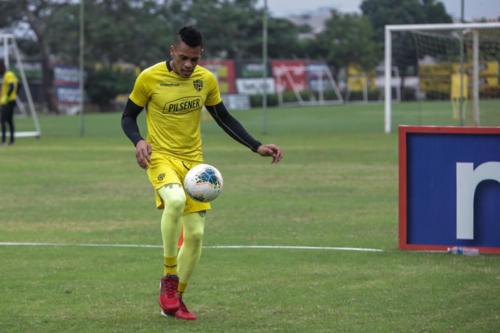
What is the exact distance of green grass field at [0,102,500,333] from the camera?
778cm

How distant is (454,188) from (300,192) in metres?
6.31

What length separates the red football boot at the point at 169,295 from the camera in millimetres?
7793

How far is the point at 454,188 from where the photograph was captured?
10727 mm

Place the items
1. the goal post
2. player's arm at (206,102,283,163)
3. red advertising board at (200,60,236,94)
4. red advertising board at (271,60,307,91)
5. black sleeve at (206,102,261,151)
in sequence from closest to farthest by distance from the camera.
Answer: player's arm at (206,102,283,163) → black sleeve at (206,102,261,151) → the goal post → red advertising board at (200,60,236,94) → red advertising board at (271,60,307,91)

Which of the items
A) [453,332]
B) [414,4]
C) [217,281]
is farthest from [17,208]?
[414,4]

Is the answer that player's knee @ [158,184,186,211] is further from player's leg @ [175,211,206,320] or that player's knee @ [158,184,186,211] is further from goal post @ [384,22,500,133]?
goal post @ [384,22,500,133]

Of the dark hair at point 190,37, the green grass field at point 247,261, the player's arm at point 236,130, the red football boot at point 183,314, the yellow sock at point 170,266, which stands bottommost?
the green grass field at point 247,261

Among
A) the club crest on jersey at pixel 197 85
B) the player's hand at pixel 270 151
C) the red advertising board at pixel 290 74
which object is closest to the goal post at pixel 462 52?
the player's hand at pixel 270 151

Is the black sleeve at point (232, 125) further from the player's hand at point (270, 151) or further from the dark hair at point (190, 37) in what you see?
the dark hair at point (190, 37)

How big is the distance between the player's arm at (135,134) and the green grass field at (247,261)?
3.47ft

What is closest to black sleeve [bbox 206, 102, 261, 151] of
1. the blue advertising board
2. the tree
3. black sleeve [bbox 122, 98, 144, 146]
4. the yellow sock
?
black sleeve [bbox 122, 98, 144, 146]

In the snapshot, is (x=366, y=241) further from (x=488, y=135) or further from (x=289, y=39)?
(x=289, y=39)

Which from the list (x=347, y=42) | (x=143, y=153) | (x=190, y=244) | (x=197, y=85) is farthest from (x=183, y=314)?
(x=347, y=42)

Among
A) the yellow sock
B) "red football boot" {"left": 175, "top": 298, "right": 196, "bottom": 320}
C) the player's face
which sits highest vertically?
the player's face
